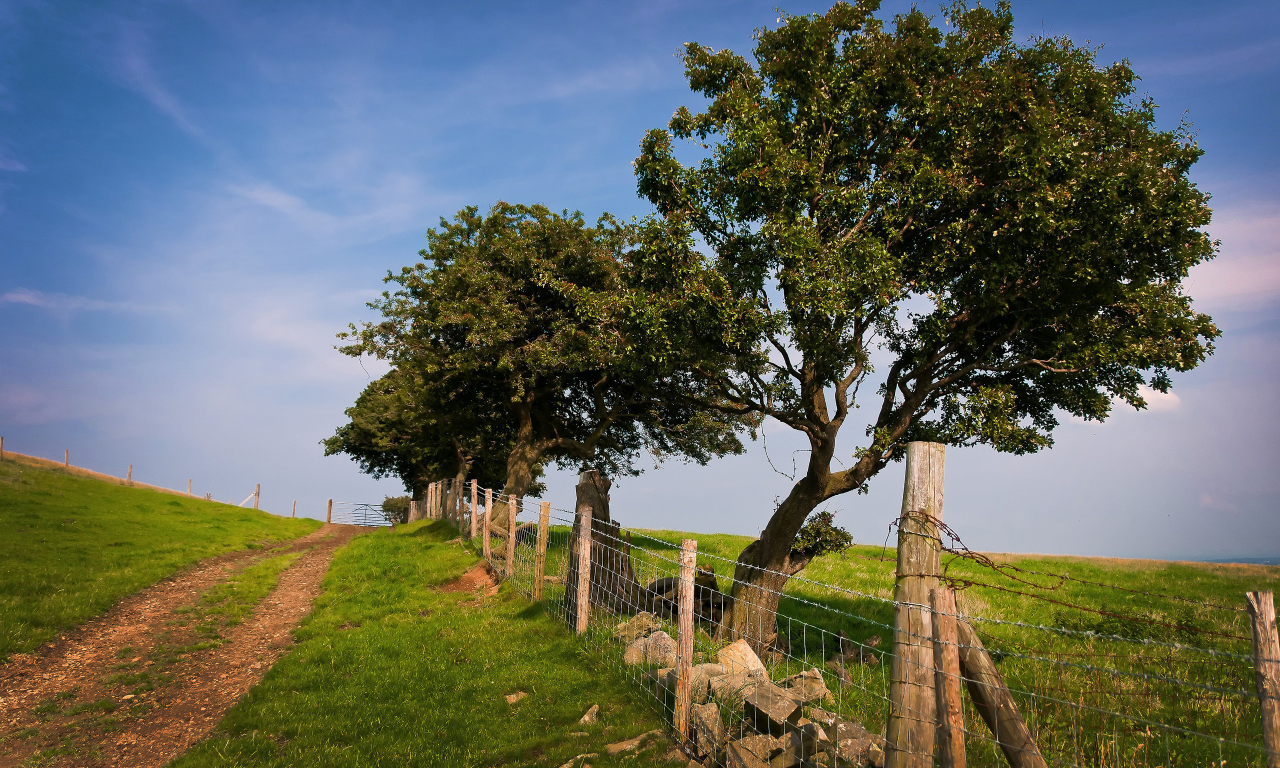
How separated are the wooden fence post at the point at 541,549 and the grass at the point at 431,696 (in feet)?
1.36

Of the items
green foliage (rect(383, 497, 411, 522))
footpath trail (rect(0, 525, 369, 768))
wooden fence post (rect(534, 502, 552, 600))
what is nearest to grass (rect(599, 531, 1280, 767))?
wooden fence post (rect(534, 502, 552, 600))

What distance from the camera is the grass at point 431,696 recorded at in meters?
8.62

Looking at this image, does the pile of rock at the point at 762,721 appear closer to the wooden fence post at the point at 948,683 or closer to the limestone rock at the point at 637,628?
the wooden fence post at the point at 948,683

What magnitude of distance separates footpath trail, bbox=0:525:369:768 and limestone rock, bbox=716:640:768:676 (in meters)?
7.42

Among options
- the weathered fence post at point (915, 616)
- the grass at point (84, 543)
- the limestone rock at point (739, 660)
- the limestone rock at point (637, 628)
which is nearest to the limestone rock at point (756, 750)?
the limestone rock at point (739, 660)

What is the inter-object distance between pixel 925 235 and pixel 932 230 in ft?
2.21

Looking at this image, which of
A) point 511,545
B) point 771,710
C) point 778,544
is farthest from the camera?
point 511,545

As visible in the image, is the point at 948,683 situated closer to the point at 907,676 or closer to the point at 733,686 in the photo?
the point at 907,676

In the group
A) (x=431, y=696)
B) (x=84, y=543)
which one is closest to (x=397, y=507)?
(x=84, y=543)

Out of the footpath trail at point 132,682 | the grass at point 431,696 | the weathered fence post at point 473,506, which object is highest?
the weathered fence post at point 473,506

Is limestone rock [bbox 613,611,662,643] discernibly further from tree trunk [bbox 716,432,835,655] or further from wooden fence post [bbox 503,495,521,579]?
wooden fence post [bbox 503,495,521,579]

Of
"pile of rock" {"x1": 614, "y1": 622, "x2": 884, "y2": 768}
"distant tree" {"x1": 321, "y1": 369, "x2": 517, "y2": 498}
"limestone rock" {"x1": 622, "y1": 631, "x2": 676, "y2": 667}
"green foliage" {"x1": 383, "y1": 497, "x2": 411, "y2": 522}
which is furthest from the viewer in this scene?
"green foliage" {"x1": 383, "y1": 497, "x2": 411, "y2": 522}

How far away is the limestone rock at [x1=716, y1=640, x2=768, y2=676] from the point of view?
28.8 ft

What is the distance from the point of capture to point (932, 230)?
43.2 ft
